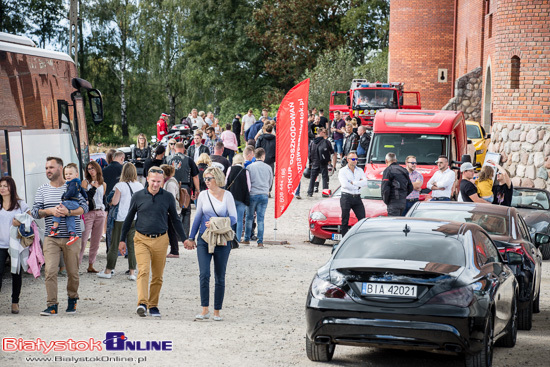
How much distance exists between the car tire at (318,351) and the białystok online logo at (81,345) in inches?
56.3

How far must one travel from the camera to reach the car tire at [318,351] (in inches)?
321

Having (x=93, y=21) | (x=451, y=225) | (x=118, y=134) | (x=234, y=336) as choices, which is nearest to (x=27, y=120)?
(x=234, y=336)

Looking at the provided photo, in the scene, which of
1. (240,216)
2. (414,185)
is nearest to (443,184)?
(414,185)

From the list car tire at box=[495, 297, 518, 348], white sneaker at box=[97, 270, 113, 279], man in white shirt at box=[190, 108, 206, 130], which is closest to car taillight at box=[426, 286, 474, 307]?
car tire at box=[495, 297, 518, 348]

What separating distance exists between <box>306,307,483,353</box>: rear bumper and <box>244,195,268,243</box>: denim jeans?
8.81 m

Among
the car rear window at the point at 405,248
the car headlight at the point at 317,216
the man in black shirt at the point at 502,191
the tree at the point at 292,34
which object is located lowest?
the car headlight at the point at 317,216

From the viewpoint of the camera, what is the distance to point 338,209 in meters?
17.1

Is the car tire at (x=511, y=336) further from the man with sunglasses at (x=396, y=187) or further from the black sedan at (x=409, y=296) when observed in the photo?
the man with sunglasses at (x=396, y=187)

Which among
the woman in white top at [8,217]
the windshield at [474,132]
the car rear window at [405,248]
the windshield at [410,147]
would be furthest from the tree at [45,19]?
the car rear window at [405,248]

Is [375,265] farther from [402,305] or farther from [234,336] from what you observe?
[234,336]

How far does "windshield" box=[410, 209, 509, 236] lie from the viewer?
1049cm

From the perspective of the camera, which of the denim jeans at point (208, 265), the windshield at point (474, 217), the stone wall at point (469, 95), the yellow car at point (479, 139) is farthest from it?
the stone wall at point (469, 95)

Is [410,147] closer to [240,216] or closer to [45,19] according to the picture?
[240,216]

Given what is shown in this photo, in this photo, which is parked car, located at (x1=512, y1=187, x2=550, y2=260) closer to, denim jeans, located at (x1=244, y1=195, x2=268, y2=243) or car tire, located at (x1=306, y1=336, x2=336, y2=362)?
denim jeans, located at (x1=244, y1=195, x2=268, y2=243)
